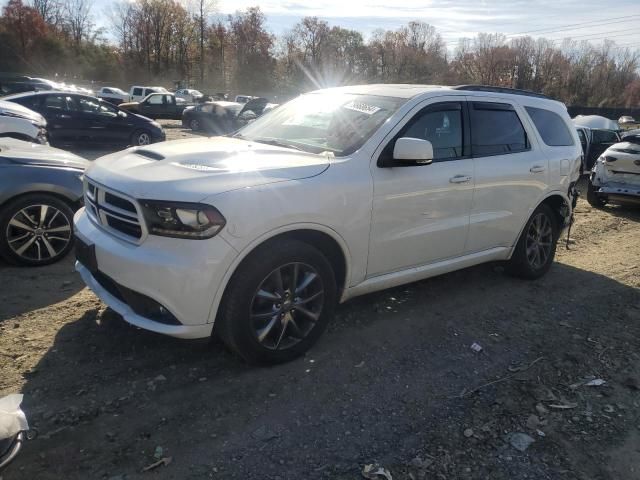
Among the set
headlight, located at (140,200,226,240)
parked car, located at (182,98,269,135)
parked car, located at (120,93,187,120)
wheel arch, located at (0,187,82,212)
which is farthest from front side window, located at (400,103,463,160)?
parked car, located at (120,93,187,120)

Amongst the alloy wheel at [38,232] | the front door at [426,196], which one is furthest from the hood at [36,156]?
the front door at [426,196]

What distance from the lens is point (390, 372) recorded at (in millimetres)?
3594

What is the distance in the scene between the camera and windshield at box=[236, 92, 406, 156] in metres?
3.93

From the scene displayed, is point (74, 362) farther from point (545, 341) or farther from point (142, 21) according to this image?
point (142, 21)

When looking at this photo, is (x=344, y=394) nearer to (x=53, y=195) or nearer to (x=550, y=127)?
(x=53, y=195)

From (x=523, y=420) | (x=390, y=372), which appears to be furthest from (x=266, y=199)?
(x=523, y=420)

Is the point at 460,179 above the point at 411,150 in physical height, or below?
below

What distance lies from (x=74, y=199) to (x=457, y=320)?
3.76 m

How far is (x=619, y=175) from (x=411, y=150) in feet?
26.1

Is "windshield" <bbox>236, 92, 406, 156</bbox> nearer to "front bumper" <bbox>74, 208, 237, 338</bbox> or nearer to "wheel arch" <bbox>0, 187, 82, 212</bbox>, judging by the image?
"front bumper" <bbox>74, 208, 237, 338</bbox>

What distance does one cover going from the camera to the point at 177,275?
297cm

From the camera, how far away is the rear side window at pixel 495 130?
462 centimetres

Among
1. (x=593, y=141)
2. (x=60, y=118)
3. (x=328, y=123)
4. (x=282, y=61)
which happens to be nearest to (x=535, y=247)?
Result: (x=328, y=123)

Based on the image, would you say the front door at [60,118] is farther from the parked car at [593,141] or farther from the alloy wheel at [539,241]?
the parked car at [593,141]
